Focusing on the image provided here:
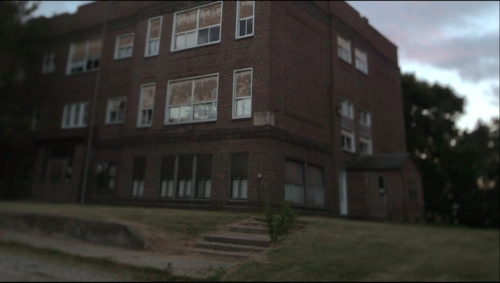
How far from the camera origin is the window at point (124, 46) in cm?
2436

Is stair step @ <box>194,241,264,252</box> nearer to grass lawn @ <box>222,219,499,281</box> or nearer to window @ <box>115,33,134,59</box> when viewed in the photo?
grass lawn @ <box>222,219,499,281</box>

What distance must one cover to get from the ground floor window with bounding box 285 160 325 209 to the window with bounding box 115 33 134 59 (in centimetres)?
1176

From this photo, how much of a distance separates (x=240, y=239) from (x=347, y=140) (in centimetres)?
1321

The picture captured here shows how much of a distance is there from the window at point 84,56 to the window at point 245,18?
35.4 ft

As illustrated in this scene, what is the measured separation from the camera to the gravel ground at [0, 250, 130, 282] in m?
8.77

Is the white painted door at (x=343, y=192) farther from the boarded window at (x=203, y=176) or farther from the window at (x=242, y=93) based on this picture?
the boarded window at (x=203, y=176)

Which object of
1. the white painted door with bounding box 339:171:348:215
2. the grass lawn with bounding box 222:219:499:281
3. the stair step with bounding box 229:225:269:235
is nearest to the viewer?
the grass lawn with bounding box 222:219:499:281

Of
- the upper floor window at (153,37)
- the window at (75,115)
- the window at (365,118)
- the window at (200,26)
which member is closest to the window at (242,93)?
the window at (200,26)

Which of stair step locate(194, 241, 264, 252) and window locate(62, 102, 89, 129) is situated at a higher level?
window locate(62, 102, 89, 129)

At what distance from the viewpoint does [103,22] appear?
25922 mm

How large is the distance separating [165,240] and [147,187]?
26.2 ft

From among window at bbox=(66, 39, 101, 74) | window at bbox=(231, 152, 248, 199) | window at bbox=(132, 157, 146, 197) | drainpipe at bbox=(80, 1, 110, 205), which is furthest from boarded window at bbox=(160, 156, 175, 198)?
window at bbox=(66, 39, 101, 74)

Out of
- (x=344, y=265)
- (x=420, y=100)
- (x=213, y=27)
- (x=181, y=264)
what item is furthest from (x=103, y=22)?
(x=420, y=100)

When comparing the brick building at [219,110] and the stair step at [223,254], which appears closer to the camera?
the stair step at [223,254]
